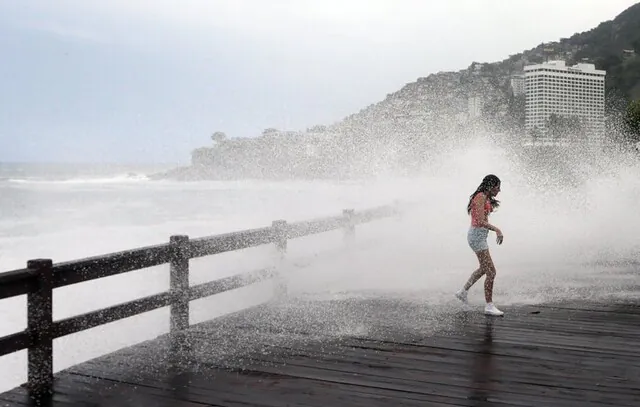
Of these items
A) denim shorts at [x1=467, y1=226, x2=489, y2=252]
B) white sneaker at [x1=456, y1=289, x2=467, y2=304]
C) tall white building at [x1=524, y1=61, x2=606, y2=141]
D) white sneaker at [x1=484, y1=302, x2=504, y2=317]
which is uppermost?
tall white building at [x1=524, y1=61, x2=606, y2=141]

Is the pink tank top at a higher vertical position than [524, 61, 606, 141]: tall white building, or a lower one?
lower

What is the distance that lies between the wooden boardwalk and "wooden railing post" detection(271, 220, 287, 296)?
1.12 m

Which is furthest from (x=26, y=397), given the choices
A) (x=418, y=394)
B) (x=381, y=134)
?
(x=381, y=134)

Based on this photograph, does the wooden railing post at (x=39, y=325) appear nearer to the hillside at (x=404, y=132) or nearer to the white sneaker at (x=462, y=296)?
the white sneaker at (x=462, y=296)

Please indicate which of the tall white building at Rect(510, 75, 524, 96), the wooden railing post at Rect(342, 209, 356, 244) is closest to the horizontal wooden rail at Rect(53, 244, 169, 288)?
the wooden railing post at Rect(342, 209, 356, 244)

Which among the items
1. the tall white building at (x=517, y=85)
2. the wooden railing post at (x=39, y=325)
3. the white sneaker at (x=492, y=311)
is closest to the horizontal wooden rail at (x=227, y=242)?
the wooden railing post at (x=39, y=325)

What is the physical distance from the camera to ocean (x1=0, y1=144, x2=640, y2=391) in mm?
10641

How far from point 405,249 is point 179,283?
32.9ft

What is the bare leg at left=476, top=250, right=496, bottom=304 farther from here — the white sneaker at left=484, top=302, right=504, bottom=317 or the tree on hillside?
the tree on hillside

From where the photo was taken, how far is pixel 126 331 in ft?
39.3

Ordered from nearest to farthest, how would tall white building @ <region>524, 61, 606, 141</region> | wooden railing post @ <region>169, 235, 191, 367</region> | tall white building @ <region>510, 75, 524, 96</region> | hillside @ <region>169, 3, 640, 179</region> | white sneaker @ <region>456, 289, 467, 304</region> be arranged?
wooden railing post @ <region>169, 235, 191, 367</region> → white sneaker @ <region>456, 289, 467, 304</region> → hillside @ <region>169, 3, 640, 179</region> → tall white building @ <region>524, 61, 606, 141</region> → tall white building @ <region>510, 75, 524, 96</region>

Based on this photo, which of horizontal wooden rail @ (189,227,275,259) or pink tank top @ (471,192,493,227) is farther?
pink tank top @ (471,192,493,227)

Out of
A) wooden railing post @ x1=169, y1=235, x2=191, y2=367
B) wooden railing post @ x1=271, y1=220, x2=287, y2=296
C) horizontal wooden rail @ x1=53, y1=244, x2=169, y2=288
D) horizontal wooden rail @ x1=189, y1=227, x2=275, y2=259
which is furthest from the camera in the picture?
wooden railing post @ x1=271, y1=220, x2=287, y2=296

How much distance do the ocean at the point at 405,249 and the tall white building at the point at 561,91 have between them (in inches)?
2875
